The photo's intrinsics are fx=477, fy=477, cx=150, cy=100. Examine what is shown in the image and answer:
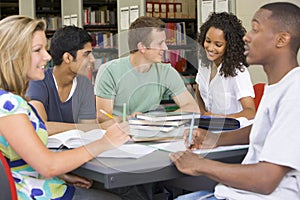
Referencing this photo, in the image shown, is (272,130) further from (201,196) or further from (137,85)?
→ (137,85)

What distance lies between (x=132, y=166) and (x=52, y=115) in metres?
1.10

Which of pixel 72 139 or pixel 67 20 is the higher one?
pixel 67 20

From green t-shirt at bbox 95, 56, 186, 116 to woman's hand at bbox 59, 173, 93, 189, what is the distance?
37 centimetres

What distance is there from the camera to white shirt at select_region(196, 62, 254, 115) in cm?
261

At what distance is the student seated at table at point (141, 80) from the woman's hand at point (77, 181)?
28 cm

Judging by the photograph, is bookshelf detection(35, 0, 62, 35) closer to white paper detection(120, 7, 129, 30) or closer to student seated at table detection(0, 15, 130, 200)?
white paper detection(120, 7, 129, 30)

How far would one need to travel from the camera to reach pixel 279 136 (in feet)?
4.37

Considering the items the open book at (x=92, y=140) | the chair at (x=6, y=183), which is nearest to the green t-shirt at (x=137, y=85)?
the open book at (x=92, y=140)

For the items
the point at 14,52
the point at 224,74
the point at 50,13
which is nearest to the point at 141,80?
the point at 14,52

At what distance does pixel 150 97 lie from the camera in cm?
221

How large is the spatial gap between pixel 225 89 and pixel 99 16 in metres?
4.76

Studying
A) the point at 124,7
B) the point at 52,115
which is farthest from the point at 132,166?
the point at 124,7

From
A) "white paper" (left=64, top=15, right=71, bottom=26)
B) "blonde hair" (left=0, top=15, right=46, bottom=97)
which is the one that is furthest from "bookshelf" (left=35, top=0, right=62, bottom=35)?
"blonde hair" (left=0, top=15, right=46, bottom=97)

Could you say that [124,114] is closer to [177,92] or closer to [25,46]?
[177,92]
